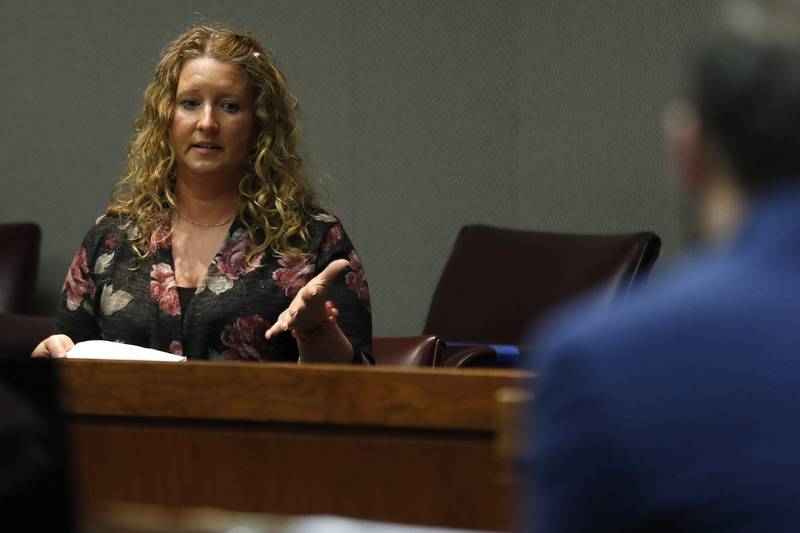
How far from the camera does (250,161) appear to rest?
2.88 meters

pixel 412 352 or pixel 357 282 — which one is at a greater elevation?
pixel 357 282

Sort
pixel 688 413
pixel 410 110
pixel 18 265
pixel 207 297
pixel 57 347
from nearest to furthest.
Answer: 1. pixel 688 413
2. pixel 57 347
3. pixel 207 297
4. pixel 18 265
5. pixel 410 110

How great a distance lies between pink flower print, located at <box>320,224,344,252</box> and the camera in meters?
2.80

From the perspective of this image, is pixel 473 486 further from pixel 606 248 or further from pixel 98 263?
pixel 606 248

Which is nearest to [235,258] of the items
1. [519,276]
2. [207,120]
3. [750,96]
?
[207,120]

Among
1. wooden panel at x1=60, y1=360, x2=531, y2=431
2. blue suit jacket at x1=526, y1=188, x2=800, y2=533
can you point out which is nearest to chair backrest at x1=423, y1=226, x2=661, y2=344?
wooden panel at x1=60, y1=360, x2=531, y2=431

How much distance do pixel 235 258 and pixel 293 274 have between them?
0.13 metres

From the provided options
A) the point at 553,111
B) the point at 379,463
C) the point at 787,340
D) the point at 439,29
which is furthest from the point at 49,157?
the point at 787,340

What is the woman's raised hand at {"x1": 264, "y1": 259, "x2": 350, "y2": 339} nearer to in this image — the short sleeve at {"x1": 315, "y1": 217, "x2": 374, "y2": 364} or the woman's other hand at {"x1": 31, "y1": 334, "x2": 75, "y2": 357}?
the short sleeve at {"x1": 315, "y1": 217, "x2": 374, "y2": 364}

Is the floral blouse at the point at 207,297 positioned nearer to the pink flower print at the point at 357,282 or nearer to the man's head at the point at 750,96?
the pink flower print at the point at 357,282

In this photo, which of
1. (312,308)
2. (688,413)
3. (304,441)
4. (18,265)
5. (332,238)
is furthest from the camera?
(18,265)

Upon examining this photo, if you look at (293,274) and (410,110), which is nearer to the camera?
(293,274)

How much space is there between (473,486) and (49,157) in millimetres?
3673

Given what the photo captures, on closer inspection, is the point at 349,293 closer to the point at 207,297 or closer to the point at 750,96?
the point at 207,297
